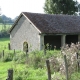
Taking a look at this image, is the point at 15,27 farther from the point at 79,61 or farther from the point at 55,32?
the point at 79,61

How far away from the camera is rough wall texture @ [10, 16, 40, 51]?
2987 centimetres

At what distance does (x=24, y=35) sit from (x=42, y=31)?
3761 mm

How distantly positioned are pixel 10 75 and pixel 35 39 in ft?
74.5

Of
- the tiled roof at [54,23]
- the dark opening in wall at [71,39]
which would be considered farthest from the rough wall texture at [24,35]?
the dark opening in wall at [71,39]

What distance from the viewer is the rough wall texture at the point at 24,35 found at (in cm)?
2987

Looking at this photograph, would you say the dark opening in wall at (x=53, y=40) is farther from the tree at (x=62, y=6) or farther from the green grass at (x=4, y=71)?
the tree at (x=62, y=6)

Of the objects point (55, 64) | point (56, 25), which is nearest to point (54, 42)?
point (56, 25)

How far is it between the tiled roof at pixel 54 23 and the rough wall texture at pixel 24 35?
31.3 inches

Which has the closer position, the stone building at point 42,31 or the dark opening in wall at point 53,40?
the stone building at point 42,31

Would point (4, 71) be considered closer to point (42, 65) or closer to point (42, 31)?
point (42, 65)

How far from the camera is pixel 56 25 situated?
103 ft

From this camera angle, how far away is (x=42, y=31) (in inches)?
1132

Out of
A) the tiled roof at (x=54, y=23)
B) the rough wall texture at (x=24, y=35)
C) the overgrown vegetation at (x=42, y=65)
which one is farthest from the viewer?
the tiled roof at (x=54, y=23)

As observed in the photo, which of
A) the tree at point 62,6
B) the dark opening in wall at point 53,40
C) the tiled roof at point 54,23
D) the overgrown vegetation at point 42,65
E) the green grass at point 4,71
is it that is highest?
the tree at point 62,6
